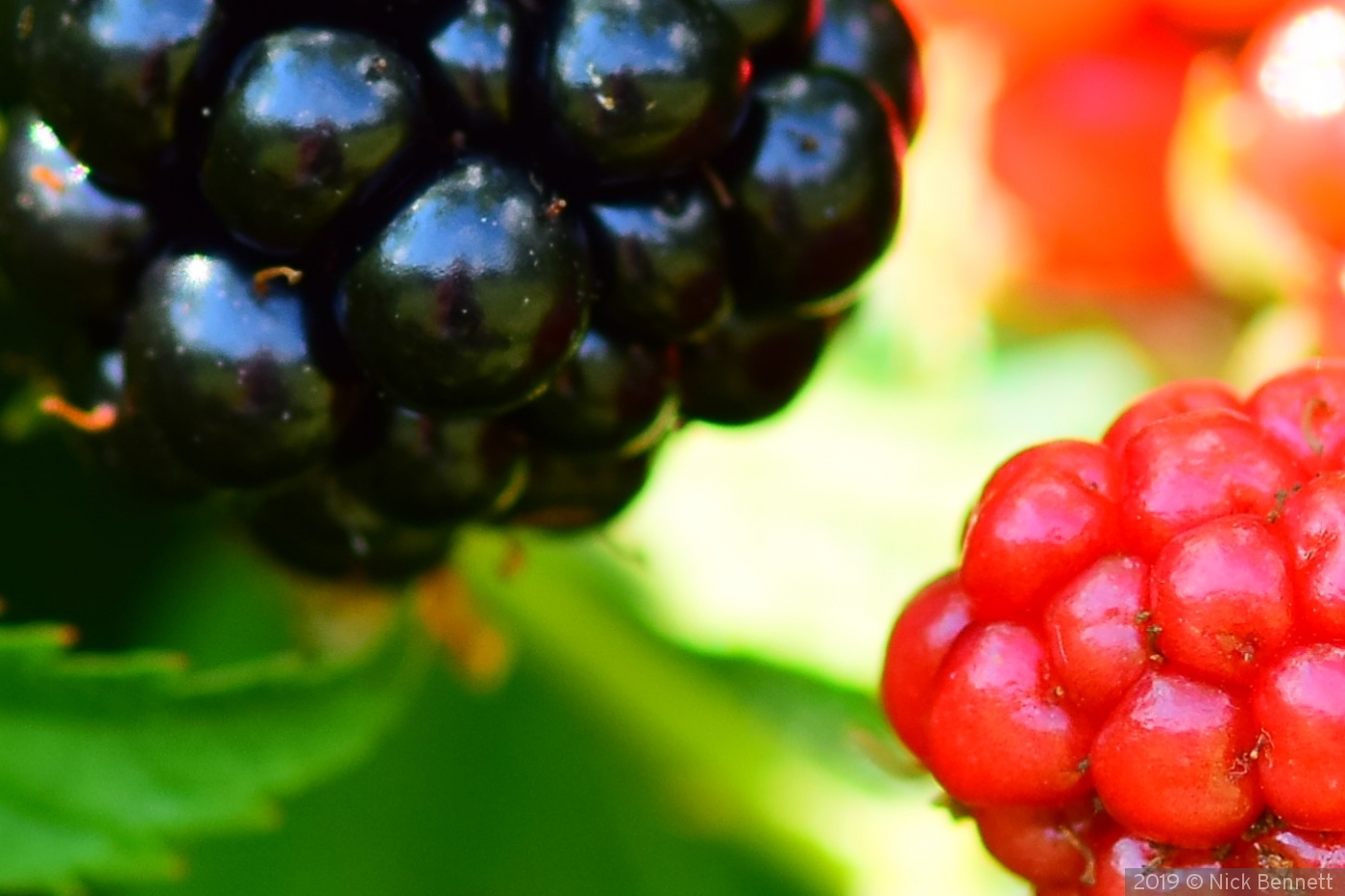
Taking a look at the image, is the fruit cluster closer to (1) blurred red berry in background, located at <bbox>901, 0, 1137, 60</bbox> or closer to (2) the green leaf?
(2) the green leaf

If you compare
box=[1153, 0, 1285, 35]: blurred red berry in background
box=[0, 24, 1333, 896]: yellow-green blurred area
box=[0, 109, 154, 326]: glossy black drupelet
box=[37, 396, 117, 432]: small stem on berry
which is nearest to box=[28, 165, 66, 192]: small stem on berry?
box=[0, 109, 154, 326]: glossy black drupelet

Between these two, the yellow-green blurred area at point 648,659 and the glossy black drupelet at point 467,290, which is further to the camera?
the yellow-green blurred area at point 648,659

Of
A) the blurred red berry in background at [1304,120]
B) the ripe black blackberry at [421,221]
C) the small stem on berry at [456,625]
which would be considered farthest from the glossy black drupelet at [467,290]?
the blurred red berry in background at [1304,120]

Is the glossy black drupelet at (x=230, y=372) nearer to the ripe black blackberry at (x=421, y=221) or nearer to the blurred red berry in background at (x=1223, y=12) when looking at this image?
the ripe black blackberry at (x=421, y=221)

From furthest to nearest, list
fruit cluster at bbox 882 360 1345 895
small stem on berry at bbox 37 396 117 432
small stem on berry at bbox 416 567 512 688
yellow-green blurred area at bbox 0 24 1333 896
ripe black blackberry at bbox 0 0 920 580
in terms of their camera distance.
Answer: yellow-green blurred area at bbox 0 24 1333 896 → small stem on berry at bbox 416 567 512 688 → small stem on berry at bbox 37 396 117 432 → ripe black blackberry at bbox 0 0 920 580 → fruit cluster at bbox 882 360 1345 895

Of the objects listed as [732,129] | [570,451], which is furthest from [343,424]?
[732,129]

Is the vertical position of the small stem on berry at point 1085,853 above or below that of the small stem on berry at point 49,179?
below

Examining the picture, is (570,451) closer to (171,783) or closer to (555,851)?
(171,783)
